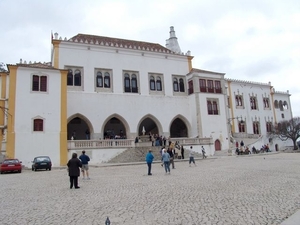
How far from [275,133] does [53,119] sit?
3322 cm

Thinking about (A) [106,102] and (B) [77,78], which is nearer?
(B) [77,78]

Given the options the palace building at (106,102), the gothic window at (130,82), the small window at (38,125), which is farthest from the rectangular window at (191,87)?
the small window at (38,125)

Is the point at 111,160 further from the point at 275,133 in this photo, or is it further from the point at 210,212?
the point at 275,133

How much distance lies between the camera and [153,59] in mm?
34906

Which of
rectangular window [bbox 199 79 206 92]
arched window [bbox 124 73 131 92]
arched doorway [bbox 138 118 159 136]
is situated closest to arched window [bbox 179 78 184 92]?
rectangular window [bbox 199 79 206 92]

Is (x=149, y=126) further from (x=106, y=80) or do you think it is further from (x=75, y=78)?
(x=75, y=78)

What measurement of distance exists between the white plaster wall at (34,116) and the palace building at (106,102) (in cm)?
8

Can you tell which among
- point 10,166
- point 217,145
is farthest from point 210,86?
point 10,166

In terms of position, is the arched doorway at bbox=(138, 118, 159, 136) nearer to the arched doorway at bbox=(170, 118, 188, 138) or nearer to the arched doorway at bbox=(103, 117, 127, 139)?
the arched doorway at bbox=(103, 117, 127, 139)

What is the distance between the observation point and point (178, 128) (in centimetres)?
3878

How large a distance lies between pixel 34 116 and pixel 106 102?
8.40m

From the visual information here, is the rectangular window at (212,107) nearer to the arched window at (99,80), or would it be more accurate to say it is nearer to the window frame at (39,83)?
the arched window at (99,80)

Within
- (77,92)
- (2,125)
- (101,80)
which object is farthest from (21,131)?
(101,80)

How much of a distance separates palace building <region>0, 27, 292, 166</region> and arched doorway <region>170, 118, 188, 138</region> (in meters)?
0.14
